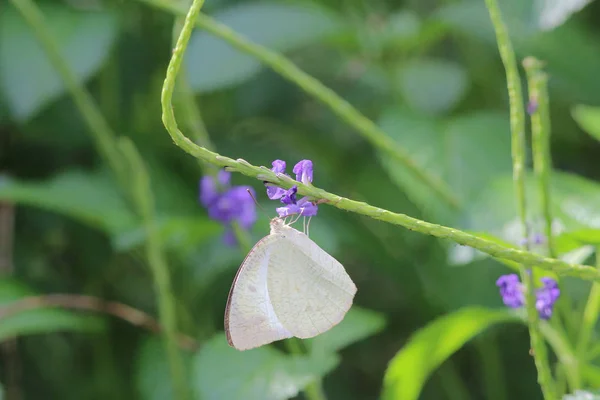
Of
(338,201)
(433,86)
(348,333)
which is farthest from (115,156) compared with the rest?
(338,201)

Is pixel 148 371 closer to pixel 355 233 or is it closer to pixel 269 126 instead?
pixel 355 233

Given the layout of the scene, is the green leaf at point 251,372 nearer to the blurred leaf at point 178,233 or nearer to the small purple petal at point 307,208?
the blurred leaf at point 178,233

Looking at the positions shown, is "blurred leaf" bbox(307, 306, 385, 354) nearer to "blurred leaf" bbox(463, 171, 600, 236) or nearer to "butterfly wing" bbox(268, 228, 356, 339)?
"blurred leaf" bbox(463, 171, 600, 236)

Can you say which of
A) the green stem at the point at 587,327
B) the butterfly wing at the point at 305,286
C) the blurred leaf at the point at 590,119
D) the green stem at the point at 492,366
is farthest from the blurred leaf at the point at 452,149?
the butterfly wing at the point at 305,286

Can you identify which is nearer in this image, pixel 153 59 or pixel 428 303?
pixel 428 303

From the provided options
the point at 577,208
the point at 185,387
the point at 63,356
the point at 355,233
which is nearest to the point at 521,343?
the point at 355,233

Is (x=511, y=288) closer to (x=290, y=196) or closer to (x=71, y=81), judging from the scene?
(x=290, y=196)

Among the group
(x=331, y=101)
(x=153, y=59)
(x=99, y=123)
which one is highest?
(x=153, y=59)
